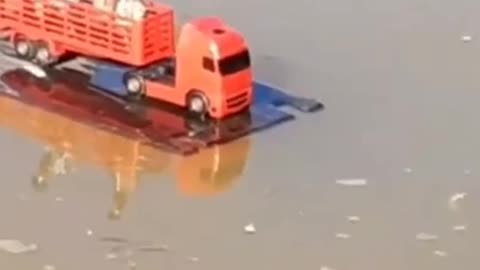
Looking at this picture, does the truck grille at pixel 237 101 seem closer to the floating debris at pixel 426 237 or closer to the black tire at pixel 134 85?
the black tire at pixel 134 85

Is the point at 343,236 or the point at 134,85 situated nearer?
the point at 343,236

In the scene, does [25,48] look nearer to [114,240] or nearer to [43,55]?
[43,55]

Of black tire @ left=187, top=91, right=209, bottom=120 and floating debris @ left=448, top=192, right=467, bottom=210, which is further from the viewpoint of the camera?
black tire @ left=187, top=91, right=209, bottom=120

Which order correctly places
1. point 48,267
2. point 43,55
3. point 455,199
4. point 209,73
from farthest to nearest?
point 43,55 < point 209,73 < point 455,199 < point 48,267

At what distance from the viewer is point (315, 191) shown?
51.5 inches

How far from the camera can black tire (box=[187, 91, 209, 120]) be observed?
1411 mm

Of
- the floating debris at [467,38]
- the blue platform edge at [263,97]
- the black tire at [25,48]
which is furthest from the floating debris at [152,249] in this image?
the floating debris at [467,38]

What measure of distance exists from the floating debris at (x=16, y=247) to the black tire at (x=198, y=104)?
0.24 meters

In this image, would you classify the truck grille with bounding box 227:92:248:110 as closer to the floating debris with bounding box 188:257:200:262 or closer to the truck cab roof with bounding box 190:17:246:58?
the truck cab roof with bounding box 190:17:246:58

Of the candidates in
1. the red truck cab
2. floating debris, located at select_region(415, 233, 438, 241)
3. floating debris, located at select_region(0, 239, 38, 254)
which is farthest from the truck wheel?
floating debris, located at select_region(415, 233, 438, 241)

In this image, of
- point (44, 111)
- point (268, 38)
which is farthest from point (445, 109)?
point (44, 111)

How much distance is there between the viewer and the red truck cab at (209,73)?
140 cm

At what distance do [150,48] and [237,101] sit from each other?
0.09m

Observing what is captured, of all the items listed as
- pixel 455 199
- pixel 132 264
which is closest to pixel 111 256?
pixel 132 264
